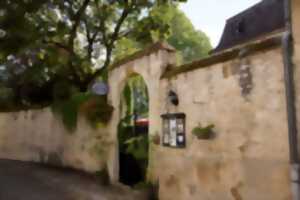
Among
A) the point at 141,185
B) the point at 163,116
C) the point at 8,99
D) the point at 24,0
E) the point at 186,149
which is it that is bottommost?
the point at 141,185

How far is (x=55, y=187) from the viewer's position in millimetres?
7199

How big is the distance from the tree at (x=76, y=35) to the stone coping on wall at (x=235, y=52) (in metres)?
6.50

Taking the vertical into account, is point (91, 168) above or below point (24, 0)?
below

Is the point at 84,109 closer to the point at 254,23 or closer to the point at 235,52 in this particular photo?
the point at 235,52

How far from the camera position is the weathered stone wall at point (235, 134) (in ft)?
12.0

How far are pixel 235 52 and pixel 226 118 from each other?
0.98 meters

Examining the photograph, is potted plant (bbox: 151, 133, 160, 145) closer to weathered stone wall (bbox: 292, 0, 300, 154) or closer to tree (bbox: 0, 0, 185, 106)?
weathered stone wall (bbox: 292, 0, 300, 154)

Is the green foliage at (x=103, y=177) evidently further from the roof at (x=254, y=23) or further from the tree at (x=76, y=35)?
the roof at (x=254, y=23)

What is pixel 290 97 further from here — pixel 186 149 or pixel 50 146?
pixel 50 146

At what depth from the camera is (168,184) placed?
5688mm

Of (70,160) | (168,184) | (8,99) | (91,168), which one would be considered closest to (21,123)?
(8,99)

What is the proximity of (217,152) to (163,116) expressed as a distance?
5.25ft

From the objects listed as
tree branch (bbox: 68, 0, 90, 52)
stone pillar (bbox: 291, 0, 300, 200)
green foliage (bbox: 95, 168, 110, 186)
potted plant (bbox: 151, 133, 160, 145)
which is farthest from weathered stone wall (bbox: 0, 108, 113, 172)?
stone pillar (bbox: 291, 0, 300, 200)

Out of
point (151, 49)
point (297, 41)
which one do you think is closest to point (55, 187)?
point (151, 49)
